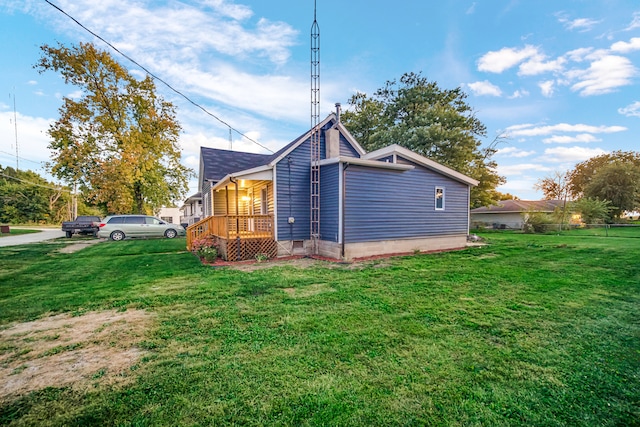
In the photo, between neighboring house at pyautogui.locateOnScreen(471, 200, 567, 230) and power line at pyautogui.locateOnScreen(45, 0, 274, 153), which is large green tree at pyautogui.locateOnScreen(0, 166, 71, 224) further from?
neighboring house at pyautogui.locateOnScreen(471, 200, 567, 230)

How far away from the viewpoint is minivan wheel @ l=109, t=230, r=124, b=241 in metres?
16.1

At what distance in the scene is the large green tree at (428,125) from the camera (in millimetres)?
20906

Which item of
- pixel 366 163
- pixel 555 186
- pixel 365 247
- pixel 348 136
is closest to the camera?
pixel 366 163

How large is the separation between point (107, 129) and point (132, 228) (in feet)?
27.9

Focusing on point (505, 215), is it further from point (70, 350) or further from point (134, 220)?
point (70, 350)

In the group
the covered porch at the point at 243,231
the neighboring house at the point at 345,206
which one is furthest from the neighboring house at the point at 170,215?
the neighboring house at the point at 345,206

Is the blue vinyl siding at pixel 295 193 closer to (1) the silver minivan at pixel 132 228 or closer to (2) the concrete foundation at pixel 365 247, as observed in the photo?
(2) the concrete foundation at pixel 365 247

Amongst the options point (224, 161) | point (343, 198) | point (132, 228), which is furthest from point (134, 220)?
point (343, 198)

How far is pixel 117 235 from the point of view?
53.4 feet

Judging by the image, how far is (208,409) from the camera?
2082 millimetres

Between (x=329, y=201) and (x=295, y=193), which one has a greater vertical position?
(x=295, y=193)

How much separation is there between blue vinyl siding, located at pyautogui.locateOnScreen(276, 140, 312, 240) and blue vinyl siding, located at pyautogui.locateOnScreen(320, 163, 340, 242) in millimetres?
716

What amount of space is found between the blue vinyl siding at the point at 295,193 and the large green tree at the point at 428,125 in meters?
13.3

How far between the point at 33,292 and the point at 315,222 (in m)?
7.71
